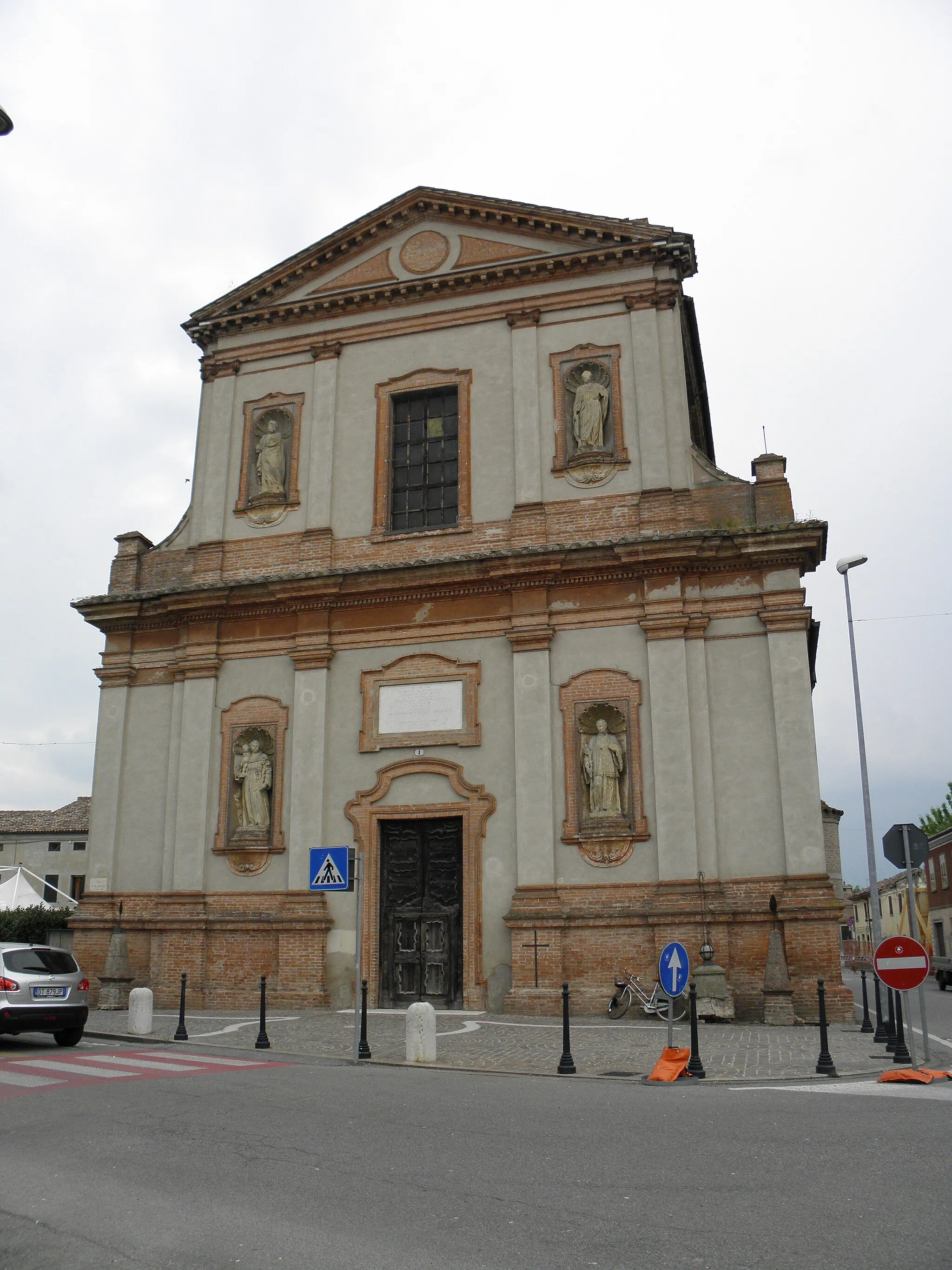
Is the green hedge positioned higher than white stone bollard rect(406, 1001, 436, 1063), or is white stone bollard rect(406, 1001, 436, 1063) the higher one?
the green hedge

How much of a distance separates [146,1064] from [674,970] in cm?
568

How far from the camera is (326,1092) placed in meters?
9.40

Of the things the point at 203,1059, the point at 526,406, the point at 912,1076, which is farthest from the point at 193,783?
the point at 912,1076

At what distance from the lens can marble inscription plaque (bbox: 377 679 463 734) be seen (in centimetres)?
1898

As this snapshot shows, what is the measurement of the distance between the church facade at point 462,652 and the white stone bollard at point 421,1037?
5.31 meters

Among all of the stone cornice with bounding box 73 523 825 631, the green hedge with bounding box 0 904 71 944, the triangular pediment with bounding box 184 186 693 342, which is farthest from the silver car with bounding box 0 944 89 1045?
the green hedge with bounding box 0 904 71 944

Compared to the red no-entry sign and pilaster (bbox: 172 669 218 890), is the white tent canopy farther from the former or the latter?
the red no-entry sign

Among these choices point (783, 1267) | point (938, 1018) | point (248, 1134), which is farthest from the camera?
point (938, 1018)

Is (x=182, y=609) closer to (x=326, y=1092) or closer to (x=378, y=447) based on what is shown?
(x=378, y=447)

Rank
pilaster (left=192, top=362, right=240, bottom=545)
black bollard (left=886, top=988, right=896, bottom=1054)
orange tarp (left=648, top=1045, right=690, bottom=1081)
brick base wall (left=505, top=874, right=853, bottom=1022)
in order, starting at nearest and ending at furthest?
orange tarp (left=648, top=1045, right=690, bottom=1081), black bollard (left=886, top=988, right=896, bottom=1054), brick base wall (left=505, top=874, right=853, bottom=1022), pilaster (left=192, top=362, right=240, bottom=545)

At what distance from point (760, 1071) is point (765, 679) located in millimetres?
7959

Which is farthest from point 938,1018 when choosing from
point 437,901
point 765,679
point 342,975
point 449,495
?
point 449,495

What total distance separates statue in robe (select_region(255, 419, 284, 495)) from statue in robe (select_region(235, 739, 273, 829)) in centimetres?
510

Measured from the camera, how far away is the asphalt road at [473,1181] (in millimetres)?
4863
